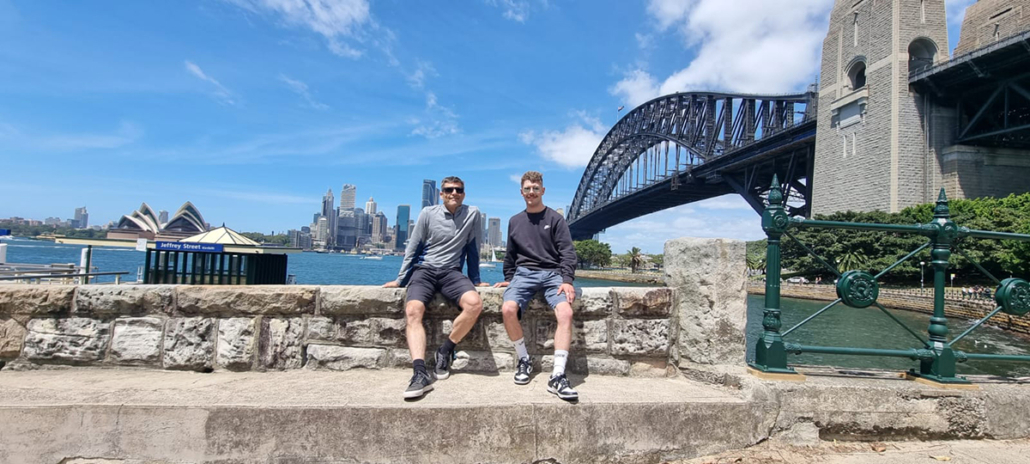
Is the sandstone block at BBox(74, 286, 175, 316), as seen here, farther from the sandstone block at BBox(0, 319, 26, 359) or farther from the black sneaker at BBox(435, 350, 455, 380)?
the black sneaker at BBox(435, 350, 455, 380)

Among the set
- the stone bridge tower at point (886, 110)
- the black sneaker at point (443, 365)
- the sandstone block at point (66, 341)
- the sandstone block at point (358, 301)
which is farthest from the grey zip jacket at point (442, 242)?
the stone bridge tower at point (886, 110)

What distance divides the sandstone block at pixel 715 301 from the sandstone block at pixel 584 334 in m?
0.51

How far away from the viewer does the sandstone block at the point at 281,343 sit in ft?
9.63

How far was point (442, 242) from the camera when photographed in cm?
321

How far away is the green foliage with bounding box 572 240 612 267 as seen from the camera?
7912 cm

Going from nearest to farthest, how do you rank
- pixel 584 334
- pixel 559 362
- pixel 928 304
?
pixel 559 362, pixel 584 334, pixel 928 304

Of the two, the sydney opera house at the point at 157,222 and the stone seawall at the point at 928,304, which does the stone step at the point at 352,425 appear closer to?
the stone seawall at the point at 928,304

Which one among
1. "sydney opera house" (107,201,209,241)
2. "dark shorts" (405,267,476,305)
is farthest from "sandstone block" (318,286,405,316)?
"sydney opera house" (107,201,209,241)

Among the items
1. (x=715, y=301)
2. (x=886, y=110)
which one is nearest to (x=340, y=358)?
(x=715, y=301)

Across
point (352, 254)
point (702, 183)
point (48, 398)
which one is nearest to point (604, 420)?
point (48, 398)

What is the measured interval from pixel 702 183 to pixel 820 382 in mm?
50618

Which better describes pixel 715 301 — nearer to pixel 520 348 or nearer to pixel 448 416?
pixel 520 348

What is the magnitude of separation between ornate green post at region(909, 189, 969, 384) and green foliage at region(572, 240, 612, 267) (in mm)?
75401

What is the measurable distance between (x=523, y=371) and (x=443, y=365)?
18.3 inches
